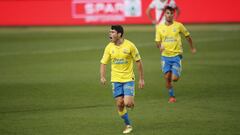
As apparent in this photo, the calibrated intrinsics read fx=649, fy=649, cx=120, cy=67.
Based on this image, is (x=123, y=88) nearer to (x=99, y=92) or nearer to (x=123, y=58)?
(x=123, y=58)

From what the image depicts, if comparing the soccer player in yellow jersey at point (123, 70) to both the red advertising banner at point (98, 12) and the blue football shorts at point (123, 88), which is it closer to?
the blue football shorts at point (123, 88)

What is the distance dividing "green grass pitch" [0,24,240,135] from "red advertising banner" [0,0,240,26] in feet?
6.27

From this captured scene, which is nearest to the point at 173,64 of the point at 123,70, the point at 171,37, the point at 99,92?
the point at 171,37

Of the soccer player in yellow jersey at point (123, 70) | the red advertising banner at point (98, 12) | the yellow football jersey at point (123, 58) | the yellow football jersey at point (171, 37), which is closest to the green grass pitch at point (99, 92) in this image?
the soccer player in yellow jersey at point (123, 70)

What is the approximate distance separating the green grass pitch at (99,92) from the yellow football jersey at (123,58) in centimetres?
105

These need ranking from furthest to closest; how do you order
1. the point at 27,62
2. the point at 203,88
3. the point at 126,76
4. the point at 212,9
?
the point at 212,9
the point at 27,62
the point at 203,88
the point at 126,76

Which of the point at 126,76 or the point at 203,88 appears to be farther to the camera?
the point at 203,88

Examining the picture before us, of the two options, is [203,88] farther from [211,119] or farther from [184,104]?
[211,119]

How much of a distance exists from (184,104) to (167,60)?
1.33 meters

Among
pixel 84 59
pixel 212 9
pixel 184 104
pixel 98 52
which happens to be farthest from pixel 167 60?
pixel 212 9

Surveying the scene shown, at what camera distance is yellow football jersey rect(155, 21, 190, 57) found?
16.0 meters

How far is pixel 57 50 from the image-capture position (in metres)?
29.8

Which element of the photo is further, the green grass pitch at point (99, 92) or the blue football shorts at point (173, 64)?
the blue football shorts at point (173, 64)

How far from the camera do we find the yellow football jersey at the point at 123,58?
12211 millimetres
